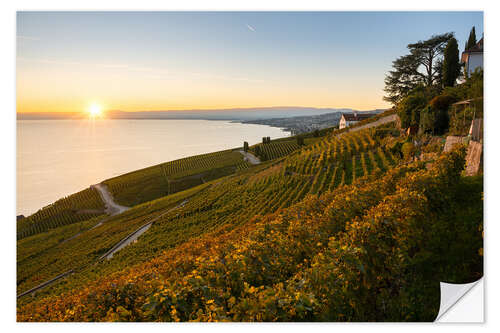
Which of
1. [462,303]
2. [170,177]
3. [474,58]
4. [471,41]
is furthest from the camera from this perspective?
[170,177]

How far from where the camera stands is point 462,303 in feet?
11.8

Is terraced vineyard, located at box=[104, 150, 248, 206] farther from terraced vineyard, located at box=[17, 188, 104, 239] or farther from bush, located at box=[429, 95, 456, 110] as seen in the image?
bush, located at box=[429, 95, 456, 110]

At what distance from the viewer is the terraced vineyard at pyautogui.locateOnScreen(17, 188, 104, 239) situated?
2563 centimetres

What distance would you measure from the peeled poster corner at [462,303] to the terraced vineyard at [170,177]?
3805 centimetres

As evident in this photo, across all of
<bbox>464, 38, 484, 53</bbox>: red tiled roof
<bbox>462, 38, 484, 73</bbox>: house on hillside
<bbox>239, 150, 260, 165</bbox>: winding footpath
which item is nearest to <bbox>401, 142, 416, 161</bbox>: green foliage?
<bbox>462, 38, 484, 73</bbox>: house on hillside

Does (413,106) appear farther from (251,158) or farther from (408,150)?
(251,158)

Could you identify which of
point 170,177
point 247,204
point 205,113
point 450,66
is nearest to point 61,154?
point 205,113

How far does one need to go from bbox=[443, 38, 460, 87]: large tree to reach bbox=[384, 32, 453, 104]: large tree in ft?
0.55

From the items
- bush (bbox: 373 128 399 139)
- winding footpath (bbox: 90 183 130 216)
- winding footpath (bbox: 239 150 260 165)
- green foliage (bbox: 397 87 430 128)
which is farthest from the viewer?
winding footpath (bbox: 239 150 260 165)

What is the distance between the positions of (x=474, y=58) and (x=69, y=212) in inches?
1523

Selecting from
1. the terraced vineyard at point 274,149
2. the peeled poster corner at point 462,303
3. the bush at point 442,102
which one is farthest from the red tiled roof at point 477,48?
the terraced vineyard at point 274,149

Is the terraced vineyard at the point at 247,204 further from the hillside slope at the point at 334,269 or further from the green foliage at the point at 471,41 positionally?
the hillside slope at the point at 334,269

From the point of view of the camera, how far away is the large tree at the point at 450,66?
23.0 ft

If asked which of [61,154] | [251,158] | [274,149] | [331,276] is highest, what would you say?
[274,149]
